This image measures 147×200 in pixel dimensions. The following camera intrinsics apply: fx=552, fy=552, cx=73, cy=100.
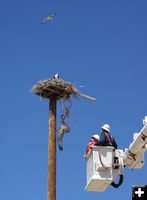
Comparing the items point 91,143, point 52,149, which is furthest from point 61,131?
point 91,143

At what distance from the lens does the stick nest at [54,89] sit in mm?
21828

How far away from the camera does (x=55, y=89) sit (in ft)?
72.7

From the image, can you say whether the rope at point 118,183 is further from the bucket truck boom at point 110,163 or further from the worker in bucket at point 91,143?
the worker in bucket at point 91,143

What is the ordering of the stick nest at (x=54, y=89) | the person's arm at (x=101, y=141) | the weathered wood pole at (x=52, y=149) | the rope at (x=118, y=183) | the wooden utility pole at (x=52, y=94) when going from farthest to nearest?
the stick nest at (x=54, y=89) → the wooden utility pole at (x=52, y=94) → the weathered wood pole at (x=52, y=149) → the person's arm at (x=101, y=141) → the rope at (x=118, y=183)

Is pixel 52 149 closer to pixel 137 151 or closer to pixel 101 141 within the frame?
pixel 101 141

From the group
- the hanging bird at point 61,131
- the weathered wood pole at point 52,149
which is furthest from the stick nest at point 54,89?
the hanging bird at point 61,131

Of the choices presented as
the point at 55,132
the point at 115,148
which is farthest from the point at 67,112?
the point at 115,148

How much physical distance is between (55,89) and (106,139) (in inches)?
617

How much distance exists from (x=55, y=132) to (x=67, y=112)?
42.4 inches

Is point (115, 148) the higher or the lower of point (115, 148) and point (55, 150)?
the lower

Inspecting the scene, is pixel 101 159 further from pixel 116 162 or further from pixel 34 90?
pixel 34 90

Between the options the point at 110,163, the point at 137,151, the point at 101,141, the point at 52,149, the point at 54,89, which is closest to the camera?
the point at 137,151

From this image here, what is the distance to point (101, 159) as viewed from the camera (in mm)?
6316

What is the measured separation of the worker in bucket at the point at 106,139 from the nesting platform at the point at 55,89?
15.0 metres
